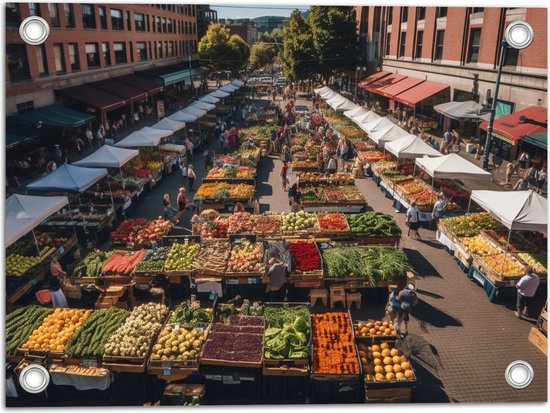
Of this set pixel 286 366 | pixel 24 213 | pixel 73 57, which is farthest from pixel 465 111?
pixel 73 57

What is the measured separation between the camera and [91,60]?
35.8 metres

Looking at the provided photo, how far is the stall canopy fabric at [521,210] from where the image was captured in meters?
12.3

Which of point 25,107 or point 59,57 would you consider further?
point 59,57

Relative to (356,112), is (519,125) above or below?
above

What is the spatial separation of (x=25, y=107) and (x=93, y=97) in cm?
606

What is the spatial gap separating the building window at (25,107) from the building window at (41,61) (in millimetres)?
2415

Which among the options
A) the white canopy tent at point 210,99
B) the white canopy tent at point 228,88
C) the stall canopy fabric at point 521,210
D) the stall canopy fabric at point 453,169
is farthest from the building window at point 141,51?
the stall canopy fabric at point 521,210

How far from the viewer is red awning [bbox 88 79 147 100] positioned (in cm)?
3506

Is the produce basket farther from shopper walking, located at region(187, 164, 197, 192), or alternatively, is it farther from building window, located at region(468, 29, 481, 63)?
building window, located at region(468, 29, 481, 63)

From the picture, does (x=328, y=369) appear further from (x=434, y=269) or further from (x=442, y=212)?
(x=442, y=212)

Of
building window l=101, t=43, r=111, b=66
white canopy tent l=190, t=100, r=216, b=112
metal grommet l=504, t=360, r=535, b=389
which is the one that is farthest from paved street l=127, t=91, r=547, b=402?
building window l=101, t=43, r=111, b=66

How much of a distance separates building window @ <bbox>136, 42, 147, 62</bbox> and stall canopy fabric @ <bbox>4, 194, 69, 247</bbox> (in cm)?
3800

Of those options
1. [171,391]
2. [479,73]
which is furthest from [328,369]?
[479,73]

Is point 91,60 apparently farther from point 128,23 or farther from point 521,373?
point 521,373
